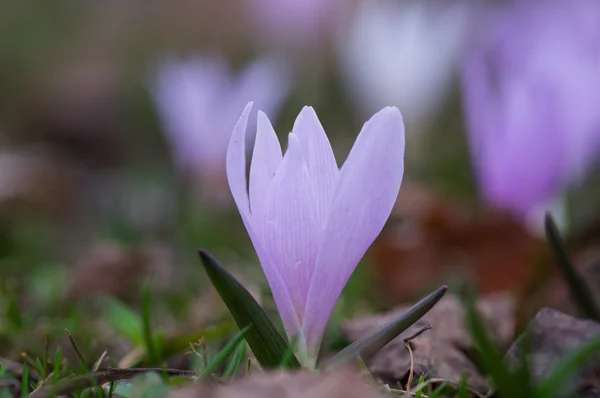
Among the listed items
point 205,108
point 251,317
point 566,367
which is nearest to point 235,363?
point 251,317

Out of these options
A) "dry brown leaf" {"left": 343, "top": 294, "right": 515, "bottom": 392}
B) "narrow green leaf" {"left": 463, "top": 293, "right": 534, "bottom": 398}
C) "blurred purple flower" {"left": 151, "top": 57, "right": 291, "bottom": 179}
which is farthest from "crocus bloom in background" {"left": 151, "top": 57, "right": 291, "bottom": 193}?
"narrow green leaf" {"left": 463, "top": 293, "right": 534, "bottom": 398}

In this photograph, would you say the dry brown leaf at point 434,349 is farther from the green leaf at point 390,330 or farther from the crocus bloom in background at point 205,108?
the crocus bloom in background at point 205,108

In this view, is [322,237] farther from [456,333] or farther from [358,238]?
[456,333]

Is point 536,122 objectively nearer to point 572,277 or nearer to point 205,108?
point 572,277

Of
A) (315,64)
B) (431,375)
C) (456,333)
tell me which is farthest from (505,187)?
(315,64)

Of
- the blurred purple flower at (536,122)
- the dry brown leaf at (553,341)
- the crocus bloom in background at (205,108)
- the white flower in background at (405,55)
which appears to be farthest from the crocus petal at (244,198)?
the white flower in background at (405,55)
